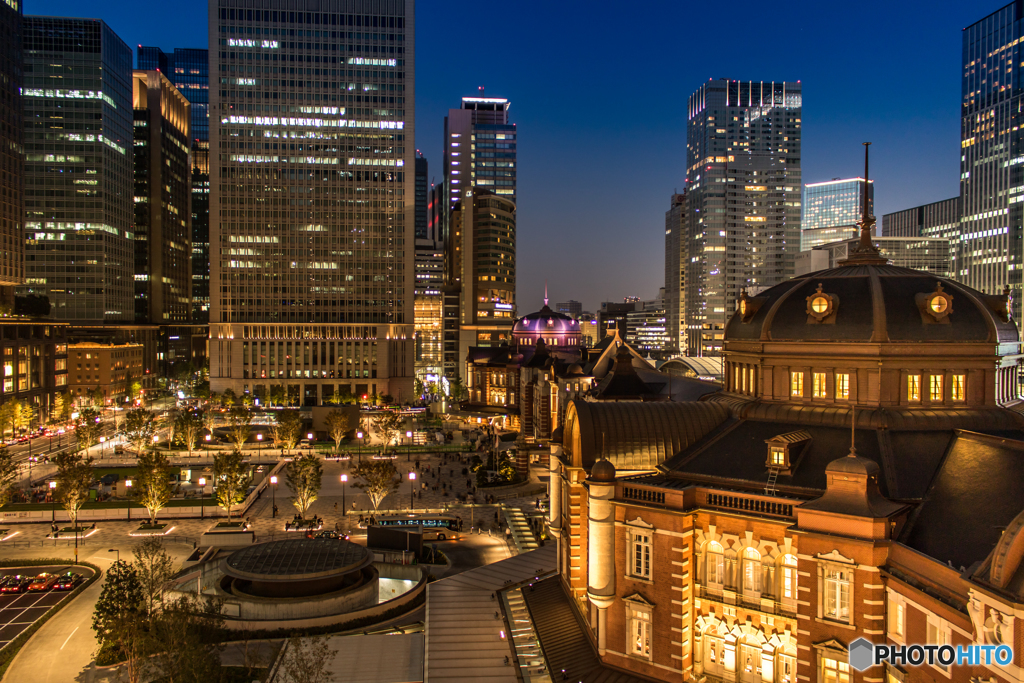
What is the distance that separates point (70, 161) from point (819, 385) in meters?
197

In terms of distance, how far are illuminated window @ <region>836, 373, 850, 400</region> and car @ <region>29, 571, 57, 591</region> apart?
57539 mm

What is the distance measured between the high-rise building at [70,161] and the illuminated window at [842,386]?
193 m

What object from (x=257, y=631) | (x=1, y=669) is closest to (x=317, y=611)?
(x=257, y=631)

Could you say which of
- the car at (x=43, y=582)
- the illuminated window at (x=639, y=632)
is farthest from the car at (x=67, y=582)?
the illuminated window at (x=639, y=632)

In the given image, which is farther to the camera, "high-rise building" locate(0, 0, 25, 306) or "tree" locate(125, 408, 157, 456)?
"high-rise building" locate(0, 0, 25, 306)

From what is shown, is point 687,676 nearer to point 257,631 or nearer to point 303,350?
point 257,631

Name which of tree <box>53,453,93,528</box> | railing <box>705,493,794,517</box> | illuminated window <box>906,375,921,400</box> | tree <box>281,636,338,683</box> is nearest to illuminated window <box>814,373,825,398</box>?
illuminated window <box>906,375,921,400</box>

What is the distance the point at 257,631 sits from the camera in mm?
44781

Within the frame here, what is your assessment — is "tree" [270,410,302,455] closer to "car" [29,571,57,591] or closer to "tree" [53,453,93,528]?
"tree" [53,453,93,528]

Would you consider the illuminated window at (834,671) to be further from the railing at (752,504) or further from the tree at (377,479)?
the tree at (377,479)

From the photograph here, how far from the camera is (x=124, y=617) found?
3572cm

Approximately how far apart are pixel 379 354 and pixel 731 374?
127552 mm

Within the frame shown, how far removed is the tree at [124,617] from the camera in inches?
1389

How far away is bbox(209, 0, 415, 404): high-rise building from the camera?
161m
